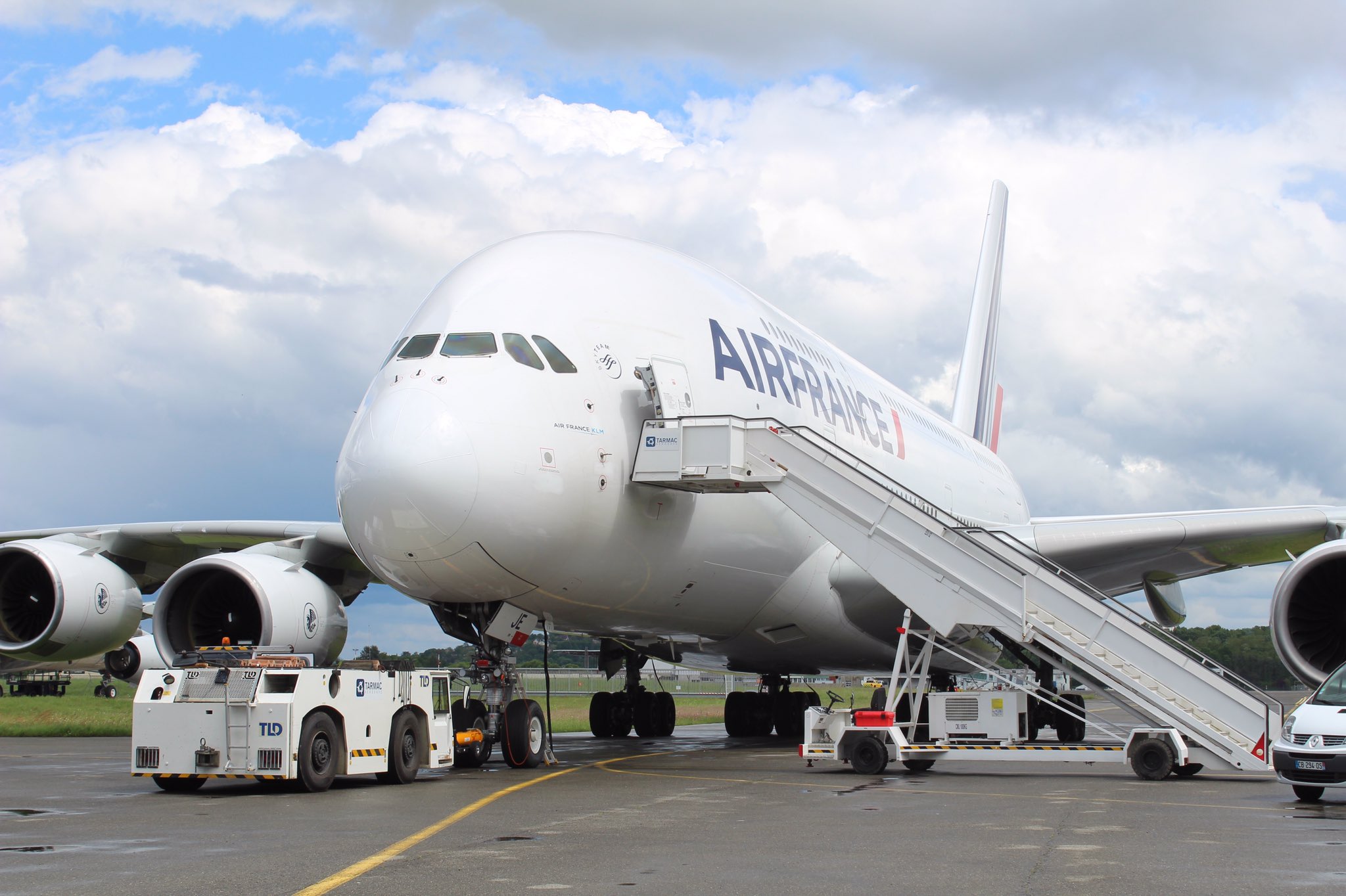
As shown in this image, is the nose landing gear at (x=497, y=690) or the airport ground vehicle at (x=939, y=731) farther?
the nose landing gear at (x=497, y=690)

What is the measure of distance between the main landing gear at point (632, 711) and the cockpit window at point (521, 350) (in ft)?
29.8

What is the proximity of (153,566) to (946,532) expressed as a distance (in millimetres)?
12335

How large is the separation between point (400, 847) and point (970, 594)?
706 centimetres

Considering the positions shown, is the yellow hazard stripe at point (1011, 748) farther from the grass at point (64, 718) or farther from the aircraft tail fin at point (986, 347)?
the aircraft tail fin at point (986, 347)

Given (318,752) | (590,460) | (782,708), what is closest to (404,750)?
(318,752)

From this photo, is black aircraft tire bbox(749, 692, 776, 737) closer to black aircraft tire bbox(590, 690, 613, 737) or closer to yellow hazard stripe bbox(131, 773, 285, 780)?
black aircraft tire bbox(590, 690, 613, 737)

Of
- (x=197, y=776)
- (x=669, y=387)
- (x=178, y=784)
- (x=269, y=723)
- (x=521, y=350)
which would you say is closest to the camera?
(x=269, y=723)

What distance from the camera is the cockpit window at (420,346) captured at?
12.2m

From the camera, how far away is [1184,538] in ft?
56.1

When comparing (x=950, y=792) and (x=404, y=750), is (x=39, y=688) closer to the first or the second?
(x=404, y=750)

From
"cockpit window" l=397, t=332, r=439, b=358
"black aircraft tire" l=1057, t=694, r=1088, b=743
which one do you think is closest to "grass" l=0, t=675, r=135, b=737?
"cockpit window" l=397, t=332, r=439, b=358

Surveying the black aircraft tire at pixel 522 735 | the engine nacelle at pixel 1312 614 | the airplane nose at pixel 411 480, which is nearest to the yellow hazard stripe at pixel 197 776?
the airplane nose at pixel 411 480

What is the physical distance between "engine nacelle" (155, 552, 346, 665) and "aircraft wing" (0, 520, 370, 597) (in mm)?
598

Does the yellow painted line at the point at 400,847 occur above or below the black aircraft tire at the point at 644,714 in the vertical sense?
above
